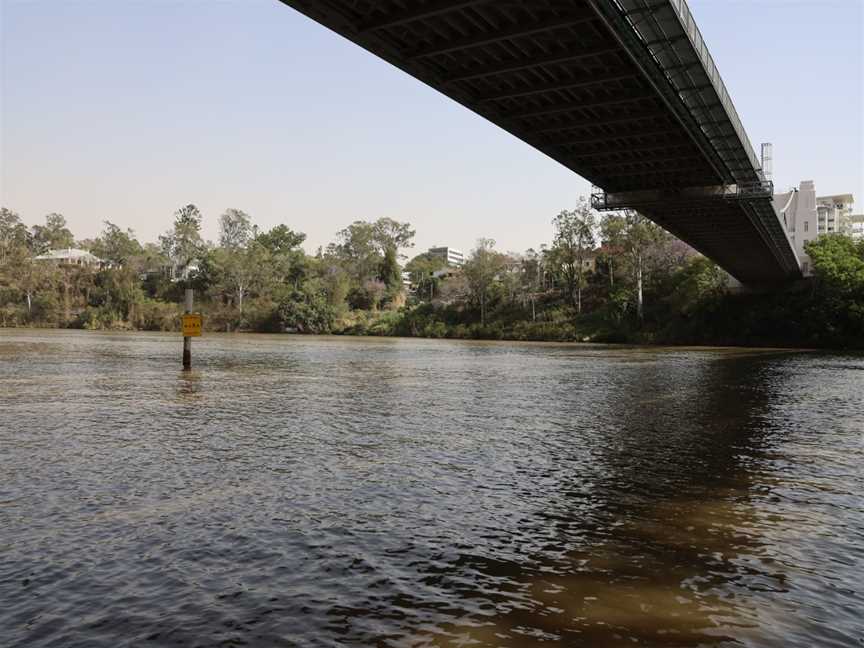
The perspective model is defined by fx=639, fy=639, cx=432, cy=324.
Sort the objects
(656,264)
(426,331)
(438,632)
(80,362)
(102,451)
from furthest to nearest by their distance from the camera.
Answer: (426,331)
(656,264)
(80,362)
(102,451)
(438,632)

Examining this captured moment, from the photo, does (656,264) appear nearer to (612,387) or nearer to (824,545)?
(612,387)

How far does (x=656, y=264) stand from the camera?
79.4 m

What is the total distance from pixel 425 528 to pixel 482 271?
83.3 meters

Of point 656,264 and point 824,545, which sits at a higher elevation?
point 656,264

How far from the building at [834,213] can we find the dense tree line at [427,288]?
6464 cm

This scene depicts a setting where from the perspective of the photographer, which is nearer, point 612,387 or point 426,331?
point 612,387

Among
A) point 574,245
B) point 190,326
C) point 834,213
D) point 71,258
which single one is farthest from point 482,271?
point 834,213

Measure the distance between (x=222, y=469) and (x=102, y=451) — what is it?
255 centimetres

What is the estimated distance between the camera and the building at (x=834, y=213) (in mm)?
135100

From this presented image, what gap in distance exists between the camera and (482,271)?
294 ft

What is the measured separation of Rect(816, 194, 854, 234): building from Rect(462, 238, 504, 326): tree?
233 feet

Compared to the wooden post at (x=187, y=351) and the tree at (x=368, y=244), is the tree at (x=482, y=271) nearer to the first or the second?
the tree at (x=368, y=244)

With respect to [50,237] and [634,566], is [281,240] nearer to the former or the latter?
[50,237]

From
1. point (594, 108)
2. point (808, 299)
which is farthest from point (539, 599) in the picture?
point (808, 299)
